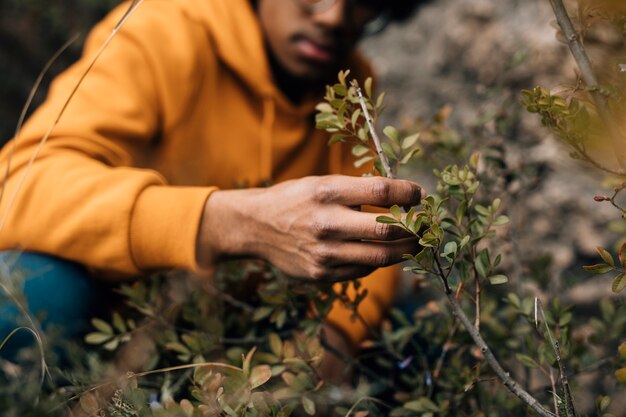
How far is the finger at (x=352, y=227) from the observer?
83 cm

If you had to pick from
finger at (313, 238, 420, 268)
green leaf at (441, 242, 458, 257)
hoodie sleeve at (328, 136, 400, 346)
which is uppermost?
green leaf at (441, 242, 458, 257)

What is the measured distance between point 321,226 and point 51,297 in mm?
643

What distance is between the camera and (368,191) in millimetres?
805

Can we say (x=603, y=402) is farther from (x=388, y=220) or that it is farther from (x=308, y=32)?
(x=308, y=32)

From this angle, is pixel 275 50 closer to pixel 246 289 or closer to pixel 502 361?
pixel 246 289

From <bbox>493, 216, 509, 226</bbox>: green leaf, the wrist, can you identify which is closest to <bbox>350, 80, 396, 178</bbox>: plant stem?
<bbox>493, 216, 509, 226</bbox>: green leaf

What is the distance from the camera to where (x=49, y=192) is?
4.07 ft

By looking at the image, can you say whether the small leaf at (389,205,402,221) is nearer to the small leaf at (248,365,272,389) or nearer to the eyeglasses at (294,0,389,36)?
the small leaf at (248,365,272,389)

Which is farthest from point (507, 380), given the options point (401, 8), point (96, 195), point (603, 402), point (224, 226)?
point (401, 8)

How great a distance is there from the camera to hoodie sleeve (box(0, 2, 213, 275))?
115cm

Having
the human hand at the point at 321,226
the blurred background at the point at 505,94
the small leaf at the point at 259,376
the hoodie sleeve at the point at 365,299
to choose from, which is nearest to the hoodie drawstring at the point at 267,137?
the hoodie sleeve at the point at 365,299

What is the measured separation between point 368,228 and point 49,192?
71cm

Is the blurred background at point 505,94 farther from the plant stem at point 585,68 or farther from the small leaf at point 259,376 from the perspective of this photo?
the small leaf at point 259,376

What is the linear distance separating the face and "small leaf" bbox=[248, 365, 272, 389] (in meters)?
1.14
